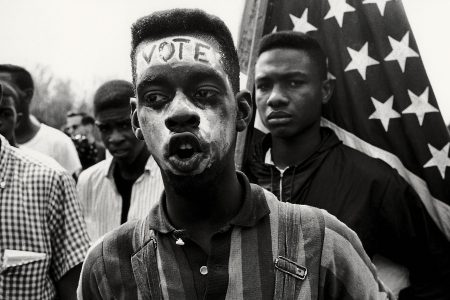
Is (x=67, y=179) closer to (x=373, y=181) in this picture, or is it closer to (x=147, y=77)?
(x=147, y=77)

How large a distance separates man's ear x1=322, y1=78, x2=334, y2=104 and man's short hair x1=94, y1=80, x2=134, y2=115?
1414 millimetres

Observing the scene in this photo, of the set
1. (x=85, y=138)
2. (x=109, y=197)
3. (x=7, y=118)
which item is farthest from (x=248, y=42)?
(x=85, y=138)

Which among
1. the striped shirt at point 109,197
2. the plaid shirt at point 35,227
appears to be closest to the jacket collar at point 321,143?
the striped shirt at point 109,197

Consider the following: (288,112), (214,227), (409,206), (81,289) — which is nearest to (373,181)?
(409,206)

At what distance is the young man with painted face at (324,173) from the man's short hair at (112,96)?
111 cm

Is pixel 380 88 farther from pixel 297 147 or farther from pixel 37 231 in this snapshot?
pixel 37 231

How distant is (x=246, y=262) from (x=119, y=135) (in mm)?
2658

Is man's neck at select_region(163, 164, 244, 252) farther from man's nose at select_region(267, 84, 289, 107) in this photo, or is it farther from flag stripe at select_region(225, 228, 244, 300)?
man's nose at select_region(267, 84, 289, 107)

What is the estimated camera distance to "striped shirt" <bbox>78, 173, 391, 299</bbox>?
196cm

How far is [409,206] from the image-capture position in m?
3.47

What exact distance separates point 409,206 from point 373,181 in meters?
0.24

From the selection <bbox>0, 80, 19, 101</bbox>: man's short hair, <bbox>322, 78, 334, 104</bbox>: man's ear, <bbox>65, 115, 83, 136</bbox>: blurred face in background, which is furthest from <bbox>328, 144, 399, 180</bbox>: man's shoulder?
<bbox>65, 115, 83, 136</bbox>: blurred face in background

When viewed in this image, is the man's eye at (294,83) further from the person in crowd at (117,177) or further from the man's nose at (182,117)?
the man's nose at (182,117)

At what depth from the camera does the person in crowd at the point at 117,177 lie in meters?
4.33
